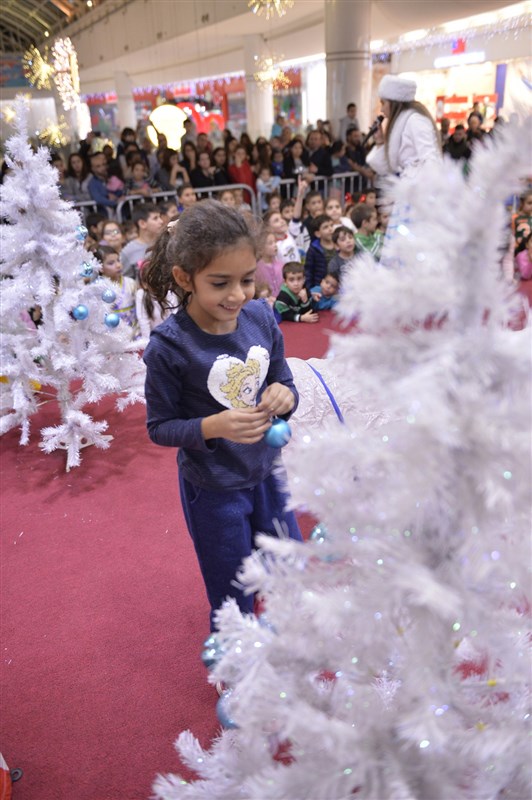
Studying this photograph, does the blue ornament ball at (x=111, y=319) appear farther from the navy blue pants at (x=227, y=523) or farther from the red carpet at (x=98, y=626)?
the navy blue pants at (x=227, y=523)

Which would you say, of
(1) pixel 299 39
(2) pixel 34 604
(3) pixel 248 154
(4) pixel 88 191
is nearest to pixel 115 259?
(2) pixel 34 604

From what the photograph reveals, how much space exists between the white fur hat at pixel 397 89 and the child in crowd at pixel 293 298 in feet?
5.18

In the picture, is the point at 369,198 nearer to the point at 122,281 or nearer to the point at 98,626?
the point at 122,281

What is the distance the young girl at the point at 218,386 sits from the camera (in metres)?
1.38

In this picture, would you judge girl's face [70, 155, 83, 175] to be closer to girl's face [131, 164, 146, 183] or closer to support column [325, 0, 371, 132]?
girl's face [131, 164, 146, 183]

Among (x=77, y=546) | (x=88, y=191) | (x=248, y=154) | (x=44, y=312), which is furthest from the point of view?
(x=248, y=154)

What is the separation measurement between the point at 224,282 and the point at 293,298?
12.9 feet

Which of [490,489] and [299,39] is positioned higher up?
[299,39]

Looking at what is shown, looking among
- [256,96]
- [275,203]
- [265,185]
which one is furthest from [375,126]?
[256,96]

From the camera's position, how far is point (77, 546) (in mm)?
2621

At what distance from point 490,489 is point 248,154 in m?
8.48

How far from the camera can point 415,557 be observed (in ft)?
2.57

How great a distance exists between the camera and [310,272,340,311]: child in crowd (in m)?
5.29

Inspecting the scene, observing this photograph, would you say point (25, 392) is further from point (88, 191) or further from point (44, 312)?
point (88, 191)
